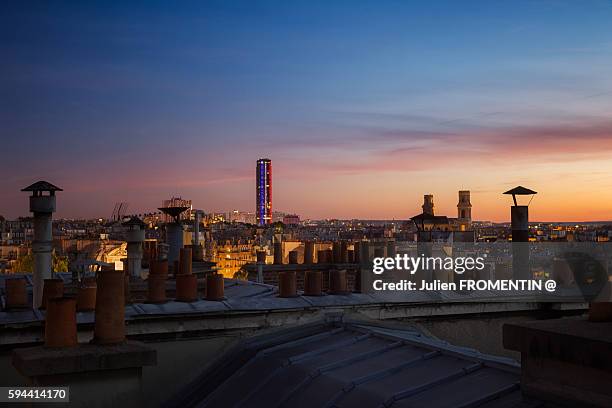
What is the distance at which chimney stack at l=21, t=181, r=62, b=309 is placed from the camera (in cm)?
1055

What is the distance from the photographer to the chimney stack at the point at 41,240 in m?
10.6

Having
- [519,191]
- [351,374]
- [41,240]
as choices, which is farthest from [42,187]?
[519,191]

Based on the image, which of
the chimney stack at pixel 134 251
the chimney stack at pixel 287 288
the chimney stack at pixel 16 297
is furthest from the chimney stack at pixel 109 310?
the chimney stack at pixel 134 251

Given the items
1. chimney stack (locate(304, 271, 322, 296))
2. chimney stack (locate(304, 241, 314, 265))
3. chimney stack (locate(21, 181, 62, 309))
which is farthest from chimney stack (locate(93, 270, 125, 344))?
chimney stack (locate(304, 241, 314, 265))

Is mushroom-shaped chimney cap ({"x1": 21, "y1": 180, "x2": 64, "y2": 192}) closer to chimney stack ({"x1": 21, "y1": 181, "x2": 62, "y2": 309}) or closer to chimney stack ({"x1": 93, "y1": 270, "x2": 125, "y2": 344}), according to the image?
chimney stack ({"x1": 21, "y1": 181, "x2": 62, "y2": 309})

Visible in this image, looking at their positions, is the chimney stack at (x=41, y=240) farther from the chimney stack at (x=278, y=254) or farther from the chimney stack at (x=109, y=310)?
the chimney stack at (x=278, y=254)

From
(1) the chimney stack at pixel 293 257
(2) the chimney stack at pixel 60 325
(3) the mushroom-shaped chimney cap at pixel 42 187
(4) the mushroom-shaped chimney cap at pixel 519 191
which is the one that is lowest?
(2) the chimney stack at pixel 60 325

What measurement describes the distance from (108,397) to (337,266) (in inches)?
480

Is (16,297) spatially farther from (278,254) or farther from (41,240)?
(278,254)

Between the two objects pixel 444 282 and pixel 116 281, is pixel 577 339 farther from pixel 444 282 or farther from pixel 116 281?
pixel 444 282

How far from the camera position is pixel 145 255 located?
901 inches

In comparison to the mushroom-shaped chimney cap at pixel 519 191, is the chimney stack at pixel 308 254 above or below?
below

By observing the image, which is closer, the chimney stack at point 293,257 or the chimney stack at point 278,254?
the chimney stack at point 293,257

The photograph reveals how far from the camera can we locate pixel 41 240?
10.7 m
